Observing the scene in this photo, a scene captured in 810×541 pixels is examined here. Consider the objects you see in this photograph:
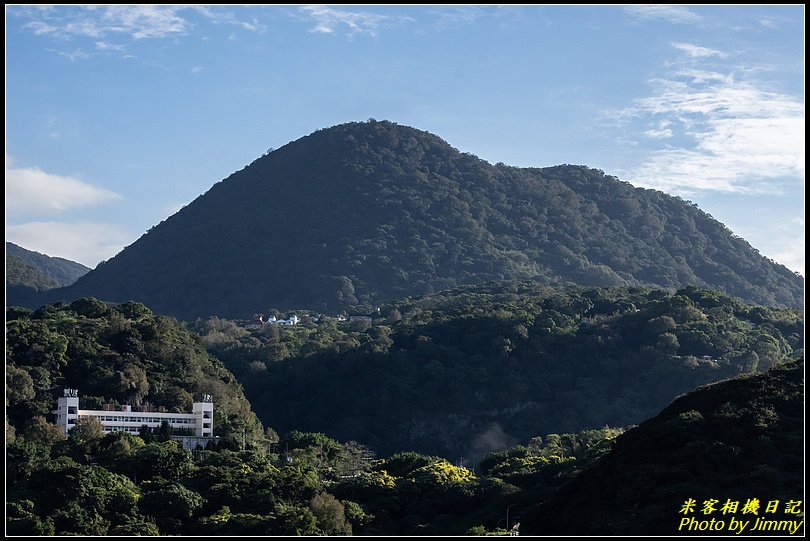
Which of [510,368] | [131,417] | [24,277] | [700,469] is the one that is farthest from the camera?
[24,277]

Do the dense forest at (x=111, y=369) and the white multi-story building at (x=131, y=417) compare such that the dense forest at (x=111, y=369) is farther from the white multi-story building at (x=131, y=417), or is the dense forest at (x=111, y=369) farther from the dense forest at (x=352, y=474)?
the white multi-story building at (x=131, y=417)

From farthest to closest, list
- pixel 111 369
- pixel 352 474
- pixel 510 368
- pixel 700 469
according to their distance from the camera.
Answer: pixel 510 368 → pixel 111 369 → pixel 352 474 → pixel 700 469

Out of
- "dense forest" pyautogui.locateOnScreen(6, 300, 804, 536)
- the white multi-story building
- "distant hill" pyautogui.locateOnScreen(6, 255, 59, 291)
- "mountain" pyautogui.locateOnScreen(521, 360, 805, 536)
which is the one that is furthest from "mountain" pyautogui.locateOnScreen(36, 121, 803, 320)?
"mountain" pyautogui.locateOnScreen(521, 360, 805, 536)

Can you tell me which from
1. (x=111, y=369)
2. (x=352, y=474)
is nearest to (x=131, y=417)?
(x=111, y=369)

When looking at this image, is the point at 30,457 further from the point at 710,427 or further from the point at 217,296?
the point at 217,296

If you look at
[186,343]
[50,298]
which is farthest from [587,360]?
[50,298]

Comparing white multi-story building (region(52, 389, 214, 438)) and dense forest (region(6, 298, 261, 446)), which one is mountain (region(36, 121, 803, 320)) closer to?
dense forest (region(6, 298, 261, 446))

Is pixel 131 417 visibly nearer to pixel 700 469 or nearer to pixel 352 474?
pixel 352 474
